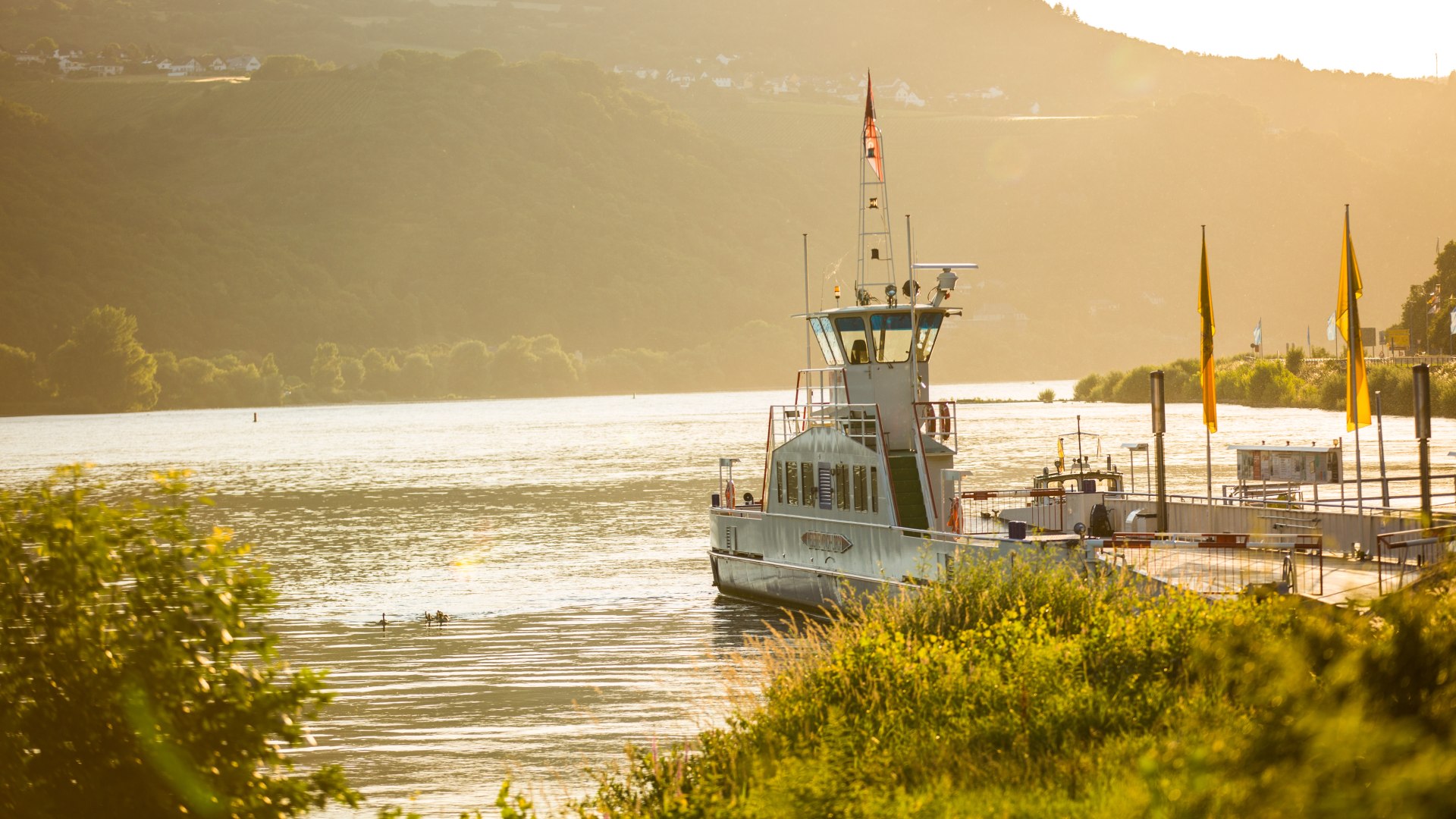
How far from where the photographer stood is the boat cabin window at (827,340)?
37375mm

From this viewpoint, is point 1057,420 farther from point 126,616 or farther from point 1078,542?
point 126,616

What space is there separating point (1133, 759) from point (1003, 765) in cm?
127

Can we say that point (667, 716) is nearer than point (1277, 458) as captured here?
Yes

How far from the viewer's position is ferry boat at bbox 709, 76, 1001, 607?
3434 cm

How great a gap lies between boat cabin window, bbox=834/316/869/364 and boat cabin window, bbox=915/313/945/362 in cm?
138

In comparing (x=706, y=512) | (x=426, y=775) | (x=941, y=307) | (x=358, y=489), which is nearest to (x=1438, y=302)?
(x=706, y=512)

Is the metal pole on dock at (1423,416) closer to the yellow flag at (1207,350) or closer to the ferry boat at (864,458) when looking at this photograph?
the yellow flag at (1207,350)

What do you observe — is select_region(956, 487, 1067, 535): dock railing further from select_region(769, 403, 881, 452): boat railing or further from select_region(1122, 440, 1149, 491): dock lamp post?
select_region(769, 403, 881, 452): boat railing

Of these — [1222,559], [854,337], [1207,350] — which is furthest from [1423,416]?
[854,337]

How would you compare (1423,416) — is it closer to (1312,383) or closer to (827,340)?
(827,340)

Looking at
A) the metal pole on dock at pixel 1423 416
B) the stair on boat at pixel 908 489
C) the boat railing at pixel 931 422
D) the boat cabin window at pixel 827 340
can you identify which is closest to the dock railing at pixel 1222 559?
the metal pole on dock at pixel 1423 416

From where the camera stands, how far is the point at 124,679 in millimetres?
10844

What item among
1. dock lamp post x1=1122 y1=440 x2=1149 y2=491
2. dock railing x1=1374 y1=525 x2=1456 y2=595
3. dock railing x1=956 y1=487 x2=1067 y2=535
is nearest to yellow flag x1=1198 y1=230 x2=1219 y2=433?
dock railing x1=956 y1=487 x2=1067 y2=535

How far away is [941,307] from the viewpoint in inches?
1448
